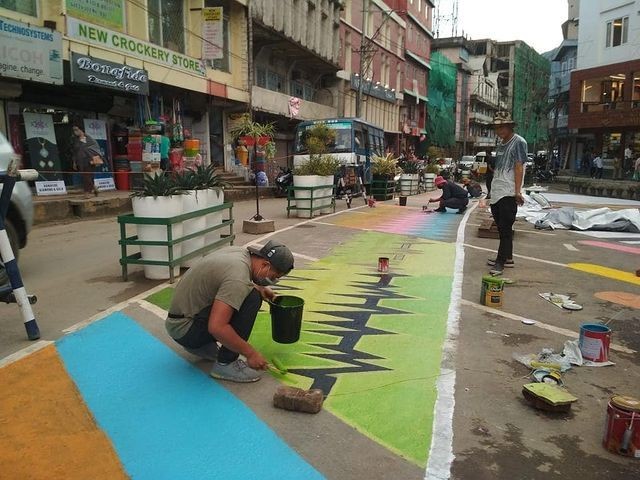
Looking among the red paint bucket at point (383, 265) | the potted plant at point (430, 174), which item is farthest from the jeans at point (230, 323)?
the potted plant at point (430, 174)

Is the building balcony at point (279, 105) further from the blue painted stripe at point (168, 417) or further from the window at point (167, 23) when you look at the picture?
the blue painted stripe at point (168, 417)

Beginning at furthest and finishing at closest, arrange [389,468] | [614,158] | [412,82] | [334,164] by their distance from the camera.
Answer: [412,82], [614,158], [334,164], [389,468]

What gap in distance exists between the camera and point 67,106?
14.3m

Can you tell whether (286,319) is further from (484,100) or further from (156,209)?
(484,100)

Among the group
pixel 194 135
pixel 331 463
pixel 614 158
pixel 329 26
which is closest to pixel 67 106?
pixel 194 135

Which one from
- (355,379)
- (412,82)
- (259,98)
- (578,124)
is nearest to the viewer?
(355,379)

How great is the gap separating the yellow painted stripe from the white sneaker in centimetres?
549

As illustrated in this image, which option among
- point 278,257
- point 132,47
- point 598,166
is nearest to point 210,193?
point 278,257

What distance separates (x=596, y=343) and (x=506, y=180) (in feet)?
11.3

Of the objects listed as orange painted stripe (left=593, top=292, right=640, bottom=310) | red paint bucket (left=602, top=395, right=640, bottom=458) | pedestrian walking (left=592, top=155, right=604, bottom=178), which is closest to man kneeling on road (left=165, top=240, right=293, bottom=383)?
red paint bucket (left=602, top=395, right=640, bottom=458)

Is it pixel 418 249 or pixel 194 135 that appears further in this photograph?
pixel 194 135

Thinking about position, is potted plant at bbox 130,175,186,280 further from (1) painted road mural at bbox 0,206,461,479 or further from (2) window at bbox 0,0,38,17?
(2) window at bbox 0,0,38,17

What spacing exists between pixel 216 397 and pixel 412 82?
50.7 meters

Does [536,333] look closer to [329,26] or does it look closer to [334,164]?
[334,164]
